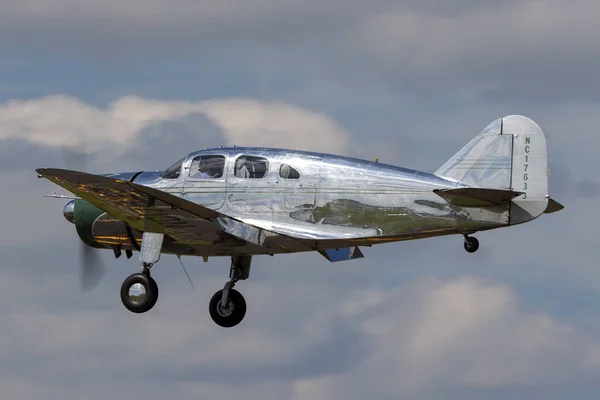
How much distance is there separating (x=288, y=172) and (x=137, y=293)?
357 cm

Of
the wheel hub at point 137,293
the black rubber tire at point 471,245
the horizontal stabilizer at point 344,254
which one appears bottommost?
the wheel hub at point 137,293

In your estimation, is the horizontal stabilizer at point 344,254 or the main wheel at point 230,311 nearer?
the horizontal stabilizer at point 344,254

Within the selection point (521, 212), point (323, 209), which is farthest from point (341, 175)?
point (521, 212)

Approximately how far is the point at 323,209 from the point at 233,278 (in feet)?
11.0

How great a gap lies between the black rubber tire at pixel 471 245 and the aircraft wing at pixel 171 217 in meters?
2.77

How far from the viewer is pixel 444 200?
33.2 m

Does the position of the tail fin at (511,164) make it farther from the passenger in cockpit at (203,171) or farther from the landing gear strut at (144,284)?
the landing gear strut at (144,284)

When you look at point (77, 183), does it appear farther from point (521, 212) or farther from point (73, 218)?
point (521, 212)

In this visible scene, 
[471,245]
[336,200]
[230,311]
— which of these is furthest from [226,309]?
[471,245]

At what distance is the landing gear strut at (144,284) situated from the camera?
34.5 meters

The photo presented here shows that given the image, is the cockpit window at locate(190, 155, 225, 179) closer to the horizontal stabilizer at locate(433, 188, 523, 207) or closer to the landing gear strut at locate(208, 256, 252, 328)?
the landing gear strut at locate(208, 256, 252, 328)

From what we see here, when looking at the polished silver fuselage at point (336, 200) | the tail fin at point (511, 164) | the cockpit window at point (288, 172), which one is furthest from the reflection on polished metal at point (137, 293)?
the tail fin at point (511, 164)

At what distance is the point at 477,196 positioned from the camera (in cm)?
3300

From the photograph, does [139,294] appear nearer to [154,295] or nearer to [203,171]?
[154,295]
